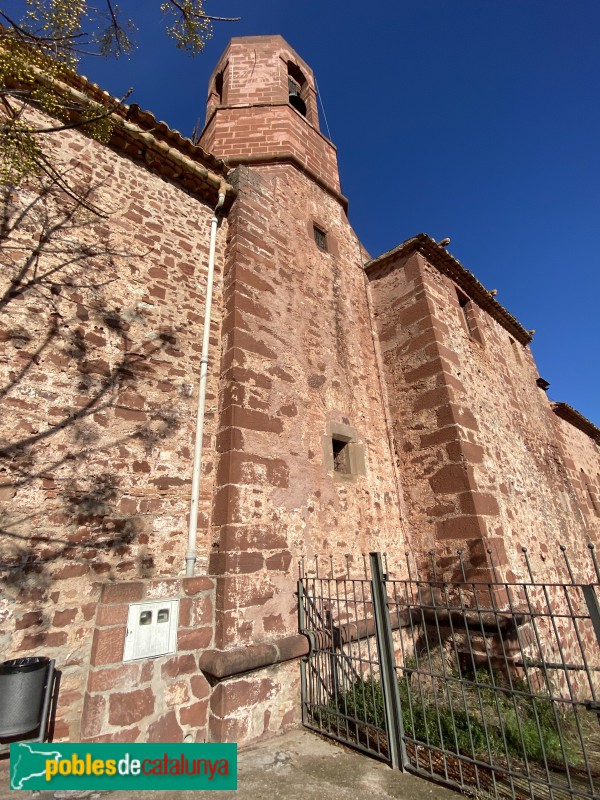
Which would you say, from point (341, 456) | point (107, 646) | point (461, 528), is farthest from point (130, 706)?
point (461, 528)

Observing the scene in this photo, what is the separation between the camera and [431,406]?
21.1ft

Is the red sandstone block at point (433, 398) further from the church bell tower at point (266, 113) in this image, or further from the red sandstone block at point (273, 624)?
the church bell tower at point (266, 113)

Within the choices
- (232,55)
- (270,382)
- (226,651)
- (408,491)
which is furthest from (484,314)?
(226,651)

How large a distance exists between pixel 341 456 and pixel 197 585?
9.19 ft

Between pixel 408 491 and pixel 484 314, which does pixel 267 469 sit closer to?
pixel 408 491

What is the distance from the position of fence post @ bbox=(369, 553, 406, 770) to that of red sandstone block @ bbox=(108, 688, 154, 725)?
190cm

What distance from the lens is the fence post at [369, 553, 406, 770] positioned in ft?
10.3

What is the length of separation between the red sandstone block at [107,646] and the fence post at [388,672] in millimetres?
2097

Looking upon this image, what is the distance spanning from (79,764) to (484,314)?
10.2m

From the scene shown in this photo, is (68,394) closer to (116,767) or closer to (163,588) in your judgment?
(163,588)

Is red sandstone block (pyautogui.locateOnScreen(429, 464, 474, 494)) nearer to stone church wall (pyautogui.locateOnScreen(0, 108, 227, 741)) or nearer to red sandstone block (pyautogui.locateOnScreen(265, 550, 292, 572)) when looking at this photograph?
red sandstone block (pyautogui.locateOnScreen(265, 550, 292, 572))

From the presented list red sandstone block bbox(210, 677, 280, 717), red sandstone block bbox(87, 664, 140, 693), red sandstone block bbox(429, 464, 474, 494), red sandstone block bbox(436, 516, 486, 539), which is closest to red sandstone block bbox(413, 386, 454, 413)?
red sandstone block bbox(429, 464, 474, 494)

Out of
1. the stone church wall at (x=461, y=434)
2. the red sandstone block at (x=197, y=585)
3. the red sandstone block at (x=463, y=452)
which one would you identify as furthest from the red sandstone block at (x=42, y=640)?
Result: the red sandstone block at (x=463, y=452)

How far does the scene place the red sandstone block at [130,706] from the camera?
10.0 feet
